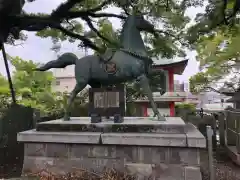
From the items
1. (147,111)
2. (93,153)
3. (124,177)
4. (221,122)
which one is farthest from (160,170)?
(147,111)

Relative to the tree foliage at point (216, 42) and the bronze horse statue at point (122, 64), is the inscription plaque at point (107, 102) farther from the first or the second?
the tree foliage at point (216, 42)

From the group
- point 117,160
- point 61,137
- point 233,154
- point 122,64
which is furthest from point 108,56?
point 233,154

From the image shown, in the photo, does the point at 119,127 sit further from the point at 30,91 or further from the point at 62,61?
the point at 30,91

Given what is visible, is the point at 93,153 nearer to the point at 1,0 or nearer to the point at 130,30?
the point at 130,30

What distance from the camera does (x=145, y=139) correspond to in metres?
4.12

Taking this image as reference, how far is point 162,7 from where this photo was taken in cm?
773

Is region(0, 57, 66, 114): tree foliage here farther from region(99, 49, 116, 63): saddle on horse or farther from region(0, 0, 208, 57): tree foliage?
region(99, 49, 116, 63): saddle on horse

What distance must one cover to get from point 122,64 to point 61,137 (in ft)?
6.19

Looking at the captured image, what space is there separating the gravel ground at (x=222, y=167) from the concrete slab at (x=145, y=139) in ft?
5.27

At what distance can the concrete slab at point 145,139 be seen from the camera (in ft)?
13.1

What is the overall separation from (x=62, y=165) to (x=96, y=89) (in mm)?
1673

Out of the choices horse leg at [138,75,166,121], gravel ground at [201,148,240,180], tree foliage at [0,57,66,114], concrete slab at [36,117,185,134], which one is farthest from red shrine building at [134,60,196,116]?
concrete slab at [36,117,185,134]

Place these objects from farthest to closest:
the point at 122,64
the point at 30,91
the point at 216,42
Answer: the point at 30,91 < the point at 216,42 < the point at 122,64

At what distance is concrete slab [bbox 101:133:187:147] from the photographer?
157 inches
